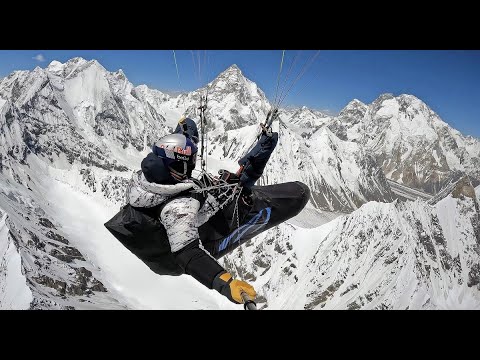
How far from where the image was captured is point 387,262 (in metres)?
72.8

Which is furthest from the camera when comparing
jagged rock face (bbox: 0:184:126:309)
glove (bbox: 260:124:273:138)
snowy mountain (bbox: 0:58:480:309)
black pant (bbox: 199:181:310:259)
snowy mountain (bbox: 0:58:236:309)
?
snowy mountain (bbox: 0:58:480:309)

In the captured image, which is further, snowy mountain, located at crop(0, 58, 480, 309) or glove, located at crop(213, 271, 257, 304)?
snowy mountain, located at crop(0, 58, 480, 309)

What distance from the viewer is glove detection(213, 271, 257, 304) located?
3.10 m

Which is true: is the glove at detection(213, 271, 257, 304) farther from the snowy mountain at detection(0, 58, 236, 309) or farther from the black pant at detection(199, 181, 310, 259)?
the snowy mountain at detection(0, 58, 236, 309)

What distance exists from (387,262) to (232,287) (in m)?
75.8

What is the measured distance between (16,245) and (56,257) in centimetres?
1543

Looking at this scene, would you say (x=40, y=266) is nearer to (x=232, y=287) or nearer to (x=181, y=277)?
(x=181, y=277)

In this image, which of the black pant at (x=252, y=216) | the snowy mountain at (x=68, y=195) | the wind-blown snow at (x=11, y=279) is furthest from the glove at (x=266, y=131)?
the snowy mountain at (x=68, y=195)

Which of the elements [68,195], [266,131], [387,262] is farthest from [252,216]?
[68,195]

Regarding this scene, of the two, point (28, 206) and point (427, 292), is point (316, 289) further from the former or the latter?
point (28, 206)

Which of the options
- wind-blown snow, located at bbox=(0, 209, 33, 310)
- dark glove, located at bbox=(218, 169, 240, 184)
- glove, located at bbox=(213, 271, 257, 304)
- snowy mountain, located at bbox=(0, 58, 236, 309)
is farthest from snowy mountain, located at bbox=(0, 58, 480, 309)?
glove, located at bbox=(213, 271, 257, 304)

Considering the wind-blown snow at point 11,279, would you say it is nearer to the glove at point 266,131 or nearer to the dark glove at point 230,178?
the dark glove at point 230,178

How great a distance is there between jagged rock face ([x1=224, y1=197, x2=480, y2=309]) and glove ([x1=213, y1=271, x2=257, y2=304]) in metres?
63.6
